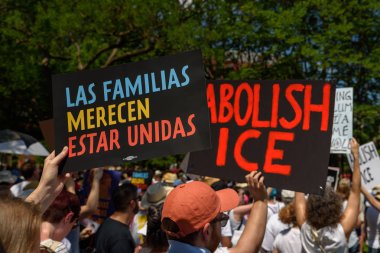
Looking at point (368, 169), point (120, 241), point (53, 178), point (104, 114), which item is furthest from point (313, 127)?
point (368, 169)

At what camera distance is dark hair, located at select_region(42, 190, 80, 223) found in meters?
3.85

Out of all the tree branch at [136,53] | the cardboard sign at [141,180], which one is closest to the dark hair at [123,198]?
the cardboard sign at [141,180]

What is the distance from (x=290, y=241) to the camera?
563 centimetres

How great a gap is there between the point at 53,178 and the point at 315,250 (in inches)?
105

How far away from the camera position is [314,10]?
74.5 ft

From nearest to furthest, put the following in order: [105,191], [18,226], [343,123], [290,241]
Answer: [18,226]
[290,241]
[105,191]
[343,123]

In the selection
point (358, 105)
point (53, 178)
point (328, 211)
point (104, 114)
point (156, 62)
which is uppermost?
point (156, 62)

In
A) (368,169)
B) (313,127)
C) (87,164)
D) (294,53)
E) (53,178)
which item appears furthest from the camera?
(294,53)

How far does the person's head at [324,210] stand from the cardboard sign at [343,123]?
109 inches

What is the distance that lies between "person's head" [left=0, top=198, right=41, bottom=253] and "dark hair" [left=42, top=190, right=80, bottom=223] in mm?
1706

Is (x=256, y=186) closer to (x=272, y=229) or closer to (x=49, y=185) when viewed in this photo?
(x=49, y=185)

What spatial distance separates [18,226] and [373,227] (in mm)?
7297

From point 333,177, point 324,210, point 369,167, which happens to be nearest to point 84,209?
point 324,210

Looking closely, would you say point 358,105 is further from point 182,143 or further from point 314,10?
point 182,143
